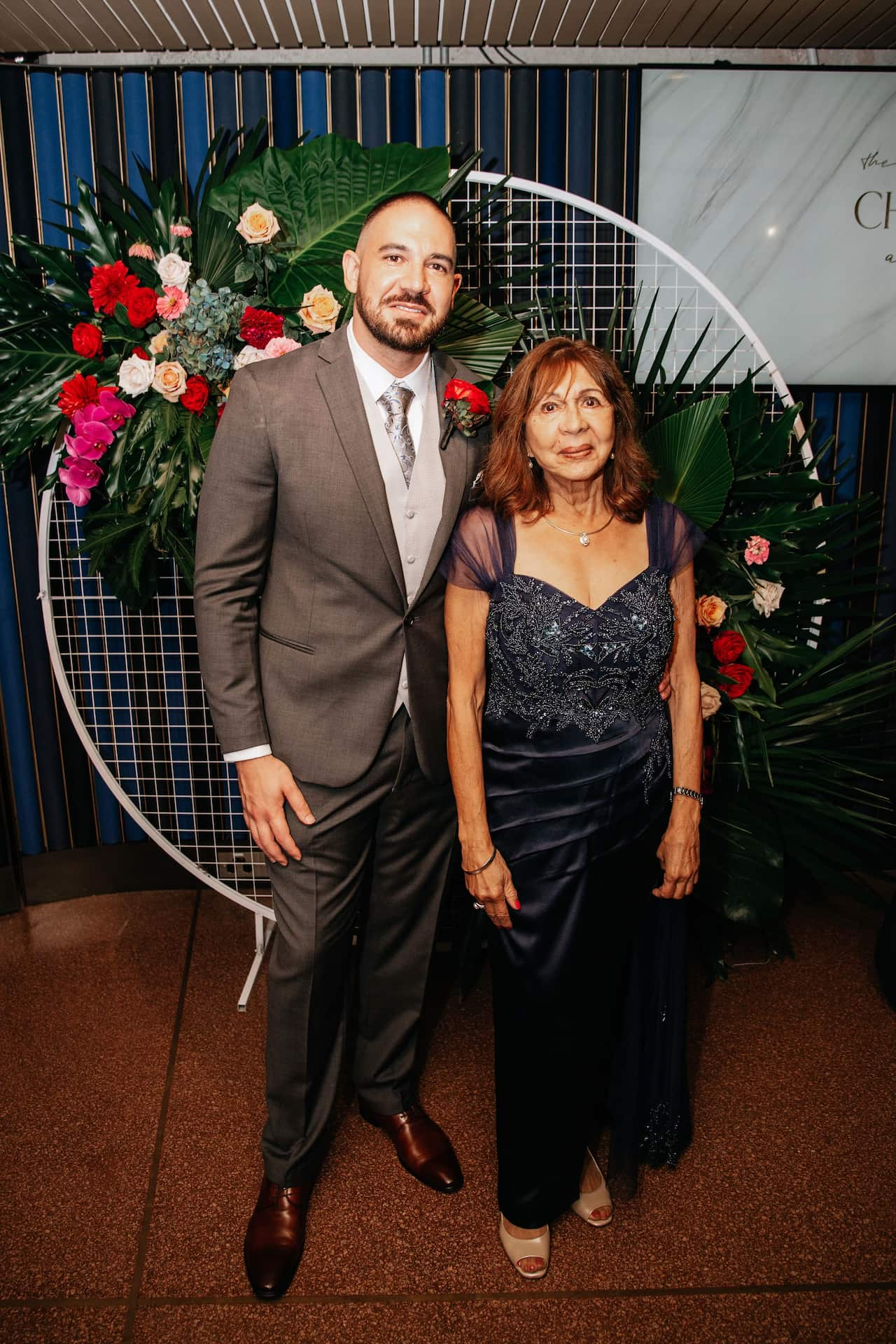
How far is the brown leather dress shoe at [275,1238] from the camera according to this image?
178cm

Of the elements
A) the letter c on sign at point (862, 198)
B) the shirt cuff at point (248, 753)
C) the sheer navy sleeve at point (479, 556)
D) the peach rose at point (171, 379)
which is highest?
the letter c on sign at point (862, 198)

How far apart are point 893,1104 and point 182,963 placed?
6.31 feet

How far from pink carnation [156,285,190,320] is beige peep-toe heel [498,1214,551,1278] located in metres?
2.06

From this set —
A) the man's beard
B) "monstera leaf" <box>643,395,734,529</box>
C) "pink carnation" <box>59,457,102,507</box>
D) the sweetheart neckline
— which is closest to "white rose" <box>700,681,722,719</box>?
"monstera leaf" <box>643,395,734,529</box>

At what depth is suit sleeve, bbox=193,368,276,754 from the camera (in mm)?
1657

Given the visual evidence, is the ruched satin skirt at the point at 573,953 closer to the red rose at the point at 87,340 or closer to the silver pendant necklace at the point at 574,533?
the silver pendant necklace at the point at 574,533

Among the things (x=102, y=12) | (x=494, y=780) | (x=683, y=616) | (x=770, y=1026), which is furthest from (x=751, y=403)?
(x=102, y=12)

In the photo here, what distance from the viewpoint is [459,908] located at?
9.00 ft

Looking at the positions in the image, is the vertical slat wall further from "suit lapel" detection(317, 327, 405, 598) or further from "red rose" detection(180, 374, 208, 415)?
"suit lapel" detection(317, 327, 405, 598)

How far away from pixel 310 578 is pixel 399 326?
470mm

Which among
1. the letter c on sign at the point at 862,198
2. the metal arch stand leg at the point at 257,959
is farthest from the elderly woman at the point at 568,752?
→ the letter c on sign at the point at 862,198

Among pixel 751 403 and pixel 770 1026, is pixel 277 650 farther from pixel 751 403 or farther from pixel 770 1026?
pixel 770 1026

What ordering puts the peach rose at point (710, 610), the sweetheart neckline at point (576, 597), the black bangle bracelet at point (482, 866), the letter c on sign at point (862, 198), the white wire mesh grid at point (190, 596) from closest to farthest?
the sweetheart neckline at point (576, 597) < the black bangle bracelet at point (482, 866) < the peach rose at point (710, 610) < the white wire mesh grid at point (190, 596) < the letter c on sign at point (862, 198)

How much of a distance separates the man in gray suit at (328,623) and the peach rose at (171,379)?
18.2 inches
